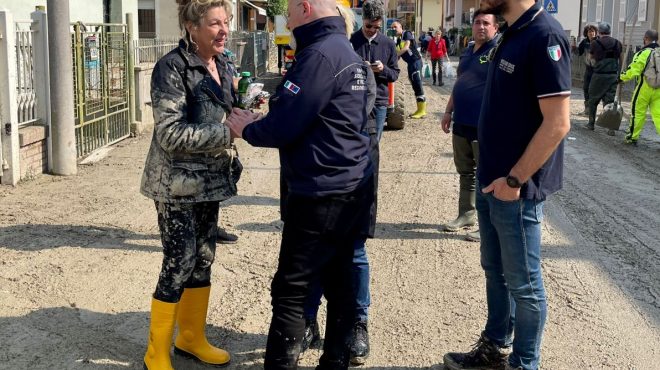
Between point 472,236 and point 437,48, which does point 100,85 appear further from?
point 437,48

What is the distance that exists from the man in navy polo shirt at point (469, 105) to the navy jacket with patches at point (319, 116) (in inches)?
116

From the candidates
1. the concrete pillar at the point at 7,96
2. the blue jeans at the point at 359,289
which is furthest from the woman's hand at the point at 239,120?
the concrete pillar at the point at 7,96

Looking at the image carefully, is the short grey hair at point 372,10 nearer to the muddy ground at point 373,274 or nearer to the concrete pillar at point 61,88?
the muddy ground at point 373,274

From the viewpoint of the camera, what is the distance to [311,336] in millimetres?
4281

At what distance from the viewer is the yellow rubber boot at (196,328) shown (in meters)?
3.99

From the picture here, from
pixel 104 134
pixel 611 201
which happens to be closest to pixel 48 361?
pixel 611 201

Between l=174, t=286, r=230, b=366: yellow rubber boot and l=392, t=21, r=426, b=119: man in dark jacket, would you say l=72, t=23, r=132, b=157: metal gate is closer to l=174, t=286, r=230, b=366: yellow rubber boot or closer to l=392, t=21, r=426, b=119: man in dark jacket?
l=392, t=21, r=426, b=119: man in dark jacket

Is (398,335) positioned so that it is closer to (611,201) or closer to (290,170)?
(290,170)

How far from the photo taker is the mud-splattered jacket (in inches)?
140

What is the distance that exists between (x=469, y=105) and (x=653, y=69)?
6.86m

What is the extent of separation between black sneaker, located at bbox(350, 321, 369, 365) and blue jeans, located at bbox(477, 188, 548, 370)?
0.84 meters

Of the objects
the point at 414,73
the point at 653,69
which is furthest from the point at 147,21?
the point at 653,69

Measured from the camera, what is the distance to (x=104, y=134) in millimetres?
10617

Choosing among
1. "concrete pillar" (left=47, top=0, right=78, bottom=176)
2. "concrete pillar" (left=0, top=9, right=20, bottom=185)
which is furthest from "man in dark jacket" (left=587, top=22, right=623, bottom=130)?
"concrete pillar" (left=0, top=9, right=20, bottom=185)
